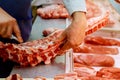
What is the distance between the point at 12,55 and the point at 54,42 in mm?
215

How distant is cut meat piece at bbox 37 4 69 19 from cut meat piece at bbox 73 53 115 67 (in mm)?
450

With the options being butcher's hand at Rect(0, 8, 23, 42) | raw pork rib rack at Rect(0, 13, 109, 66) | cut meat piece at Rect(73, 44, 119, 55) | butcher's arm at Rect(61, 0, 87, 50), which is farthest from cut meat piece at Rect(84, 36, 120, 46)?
butcher's hand at Rect(0, 8, 23, 42)

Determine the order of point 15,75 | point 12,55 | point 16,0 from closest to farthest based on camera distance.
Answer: point 15,75 < point 12,55 < point 16,0

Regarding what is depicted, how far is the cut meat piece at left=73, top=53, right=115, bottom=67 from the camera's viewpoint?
1567mm

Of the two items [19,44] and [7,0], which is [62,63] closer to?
[19,44]

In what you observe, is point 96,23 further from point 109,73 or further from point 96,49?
point 109,73

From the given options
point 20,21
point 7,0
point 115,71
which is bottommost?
point 115,71

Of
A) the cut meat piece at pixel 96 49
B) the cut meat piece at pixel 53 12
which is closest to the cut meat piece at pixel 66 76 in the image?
the cut meat piece at pixel 96 49

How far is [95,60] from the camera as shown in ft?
5.17

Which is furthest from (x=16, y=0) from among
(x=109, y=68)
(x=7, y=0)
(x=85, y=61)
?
(x=109, y=68)

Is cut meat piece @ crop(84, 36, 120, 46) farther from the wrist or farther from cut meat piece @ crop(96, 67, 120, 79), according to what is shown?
the wrist

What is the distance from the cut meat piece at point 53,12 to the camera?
1956 millimetres

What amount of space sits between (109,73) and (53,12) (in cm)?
72

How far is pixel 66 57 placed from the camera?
1.45 m
